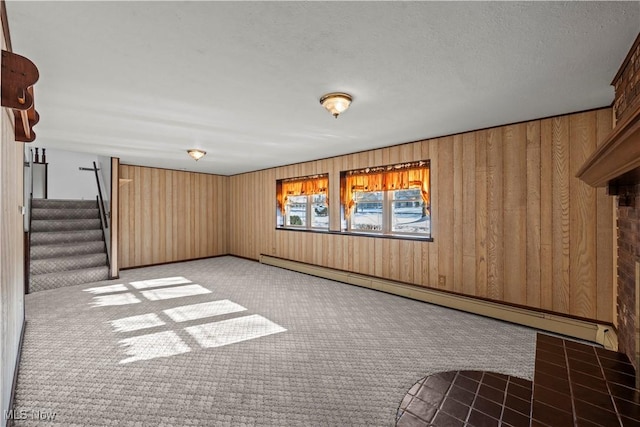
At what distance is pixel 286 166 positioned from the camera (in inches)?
266

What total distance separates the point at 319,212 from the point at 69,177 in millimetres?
5908

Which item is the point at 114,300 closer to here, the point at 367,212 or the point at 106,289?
the point at 106,289

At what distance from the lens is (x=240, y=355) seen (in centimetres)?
267

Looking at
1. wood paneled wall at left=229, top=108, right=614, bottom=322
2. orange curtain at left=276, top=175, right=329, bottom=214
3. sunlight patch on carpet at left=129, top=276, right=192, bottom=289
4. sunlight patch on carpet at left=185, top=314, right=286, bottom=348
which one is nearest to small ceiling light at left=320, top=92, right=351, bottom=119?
wood paneled wall at left=229, top=108, right=614, bottom=322

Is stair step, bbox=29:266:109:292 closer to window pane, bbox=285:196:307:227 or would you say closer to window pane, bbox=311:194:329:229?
window pane, bbox=285:196:307:227

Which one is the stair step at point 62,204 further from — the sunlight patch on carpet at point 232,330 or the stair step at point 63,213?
the sunlight patch on carpet at point 232,330

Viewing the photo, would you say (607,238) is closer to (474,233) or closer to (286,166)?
(474,233)

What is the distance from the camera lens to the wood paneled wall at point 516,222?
10.2 feet

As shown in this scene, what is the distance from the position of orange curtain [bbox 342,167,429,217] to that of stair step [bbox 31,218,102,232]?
17.8 ft

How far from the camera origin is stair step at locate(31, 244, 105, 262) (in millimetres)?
5238

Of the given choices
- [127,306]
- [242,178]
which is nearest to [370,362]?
[127,306]

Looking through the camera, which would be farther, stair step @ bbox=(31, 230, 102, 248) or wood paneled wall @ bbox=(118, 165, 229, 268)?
wood paneled wall @ bbox=(118, 165, 229, 268)

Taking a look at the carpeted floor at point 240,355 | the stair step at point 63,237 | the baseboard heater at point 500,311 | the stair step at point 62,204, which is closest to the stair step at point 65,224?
the stair step at point 63,237

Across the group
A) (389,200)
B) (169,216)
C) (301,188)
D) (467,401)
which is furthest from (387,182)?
(169,216)
